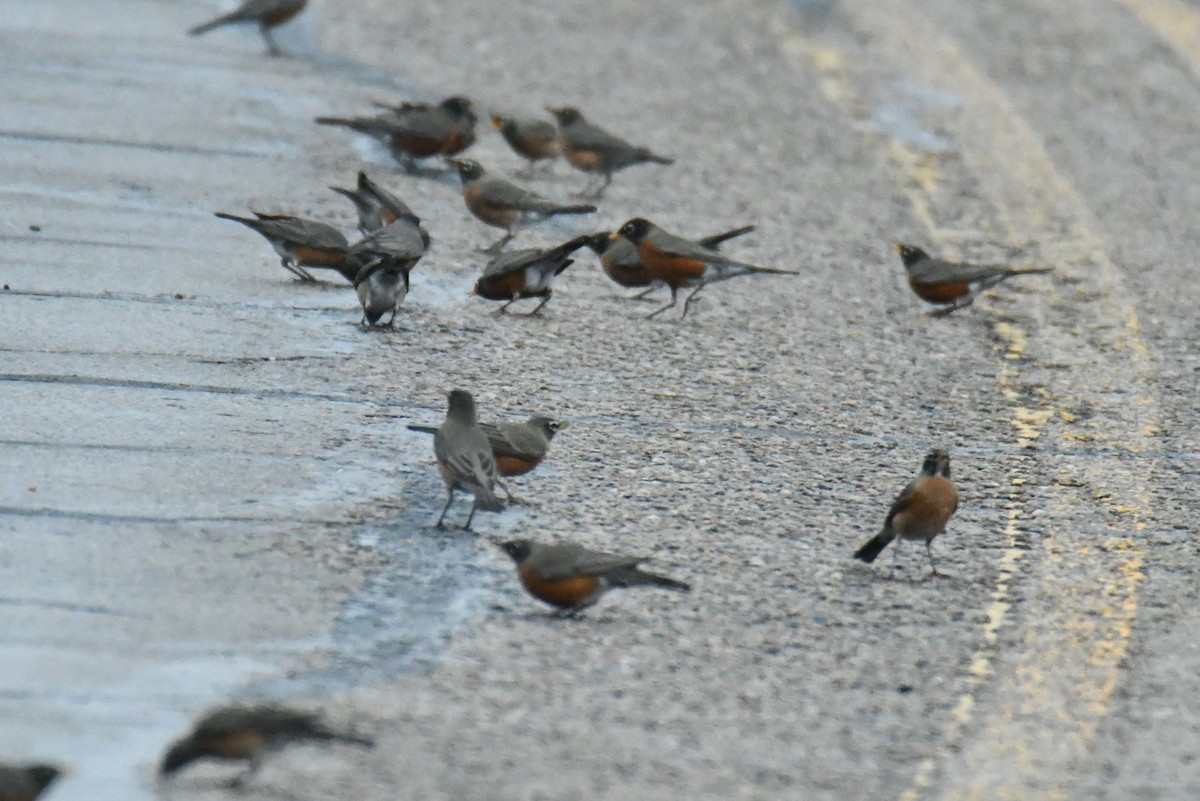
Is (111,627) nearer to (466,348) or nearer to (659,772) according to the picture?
(659,772)

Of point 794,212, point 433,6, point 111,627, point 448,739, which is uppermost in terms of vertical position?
point 448,739

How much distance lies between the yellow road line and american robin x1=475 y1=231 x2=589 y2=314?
2.49 m

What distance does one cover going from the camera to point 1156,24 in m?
21.2

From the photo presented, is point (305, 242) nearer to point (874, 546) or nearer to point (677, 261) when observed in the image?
point (677, 261)

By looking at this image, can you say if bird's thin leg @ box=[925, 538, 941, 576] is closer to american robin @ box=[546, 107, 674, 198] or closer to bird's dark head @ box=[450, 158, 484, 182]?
bird's dark head @ box=[450, 158, 484, 182]

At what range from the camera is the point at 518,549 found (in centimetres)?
658

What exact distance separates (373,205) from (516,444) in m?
4.31

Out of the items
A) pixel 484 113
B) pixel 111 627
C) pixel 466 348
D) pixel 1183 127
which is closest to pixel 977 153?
pixel 1183 127

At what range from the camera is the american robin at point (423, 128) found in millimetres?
13609

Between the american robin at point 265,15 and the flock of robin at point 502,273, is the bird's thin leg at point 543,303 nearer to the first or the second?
the flock of robin at point 502,273

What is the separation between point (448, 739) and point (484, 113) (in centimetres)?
1100

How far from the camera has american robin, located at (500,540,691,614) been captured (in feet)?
21.0

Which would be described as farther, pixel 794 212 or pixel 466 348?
pixel 794 212

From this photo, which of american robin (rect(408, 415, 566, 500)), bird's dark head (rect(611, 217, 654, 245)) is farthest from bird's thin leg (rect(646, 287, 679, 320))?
american robin (rect(408, 415, 566, 500))
